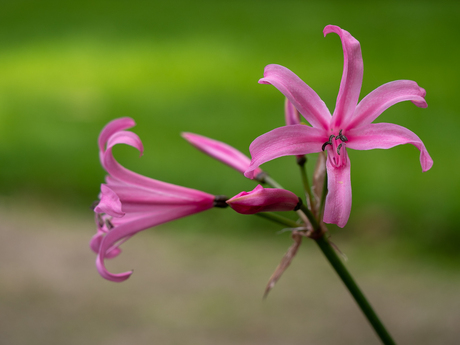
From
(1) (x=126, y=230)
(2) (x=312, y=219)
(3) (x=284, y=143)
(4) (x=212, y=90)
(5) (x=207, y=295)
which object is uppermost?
(3) (x=284, y=143)

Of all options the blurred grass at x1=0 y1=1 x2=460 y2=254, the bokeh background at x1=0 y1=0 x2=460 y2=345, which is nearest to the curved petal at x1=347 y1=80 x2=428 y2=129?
the bokeh background at x1=0 y1=0 x2=460 y2=345

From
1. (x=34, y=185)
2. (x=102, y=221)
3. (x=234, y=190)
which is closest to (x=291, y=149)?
(x=102, y=221)

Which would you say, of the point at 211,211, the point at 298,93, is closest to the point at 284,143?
the point at 298,93

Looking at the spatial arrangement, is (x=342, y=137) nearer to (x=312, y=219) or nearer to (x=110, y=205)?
(x=312, y=219)

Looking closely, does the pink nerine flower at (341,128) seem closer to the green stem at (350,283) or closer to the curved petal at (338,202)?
the curved petal at (338,202)

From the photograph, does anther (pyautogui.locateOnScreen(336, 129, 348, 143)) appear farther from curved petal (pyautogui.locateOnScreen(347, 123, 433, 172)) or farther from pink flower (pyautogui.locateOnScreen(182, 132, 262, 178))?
pink flower (pyautogui.locateOnScreen(182, 132, 262, 178))

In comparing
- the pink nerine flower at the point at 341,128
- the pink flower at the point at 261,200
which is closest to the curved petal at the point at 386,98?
the pink nerine flower at the point at 341,128

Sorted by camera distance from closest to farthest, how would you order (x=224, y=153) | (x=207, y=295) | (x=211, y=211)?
1. (x=224, y=153)
2. (x=207, y=295)
3. (x=211, y=211)
